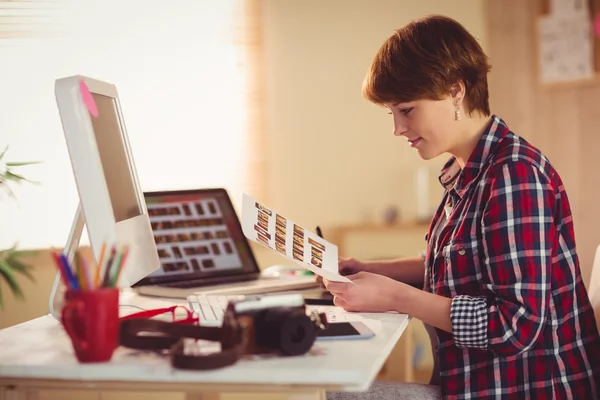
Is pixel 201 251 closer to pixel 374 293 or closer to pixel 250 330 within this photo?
pixel 374 293

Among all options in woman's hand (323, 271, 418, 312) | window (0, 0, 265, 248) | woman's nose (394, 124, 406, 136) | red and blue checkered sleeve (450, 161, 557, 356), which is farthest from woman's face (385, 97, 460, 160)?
window (0, 0, 265, 248)

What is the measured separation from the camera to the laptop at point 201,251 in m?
1.69

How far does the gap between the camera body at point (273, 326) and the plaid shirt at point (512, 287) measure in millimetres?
376

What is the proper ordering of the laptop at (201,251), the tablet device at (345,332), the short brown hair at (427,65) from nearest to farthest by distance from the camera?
the tablet device at (345,332) < the short brown hair at (427,65) < the laptop at (201,251)

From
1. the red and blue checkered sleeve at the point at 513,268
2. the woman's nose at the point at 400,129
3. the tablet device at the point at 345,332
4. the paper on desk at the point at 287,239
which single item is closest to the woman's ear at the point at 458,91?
the woman's nose at the point at 400,129

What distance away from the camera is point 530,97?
375 centimetres

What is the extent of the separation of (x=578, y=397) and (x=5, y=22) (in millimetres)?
2908

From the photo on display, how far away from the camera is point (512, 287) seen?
1214mm

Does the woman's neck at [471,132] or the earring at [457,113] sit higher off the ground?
the earring at [457,113]

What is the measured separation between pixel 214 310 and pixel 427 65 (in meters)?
0.61

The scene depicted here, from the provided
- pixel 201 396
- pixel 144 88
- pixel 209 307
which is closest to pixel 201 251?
pixel 201 396

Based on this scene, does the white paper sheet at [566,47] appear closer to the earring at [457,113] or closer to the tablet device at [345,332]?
the earring at [457,113]

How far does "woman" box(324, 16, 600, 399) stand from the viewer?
123 cm

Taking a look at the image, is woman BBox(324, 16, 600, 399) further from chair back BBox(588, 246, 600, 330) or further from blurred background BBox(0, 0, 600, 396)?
blurred background BBox(0, 0, 600, 396)
